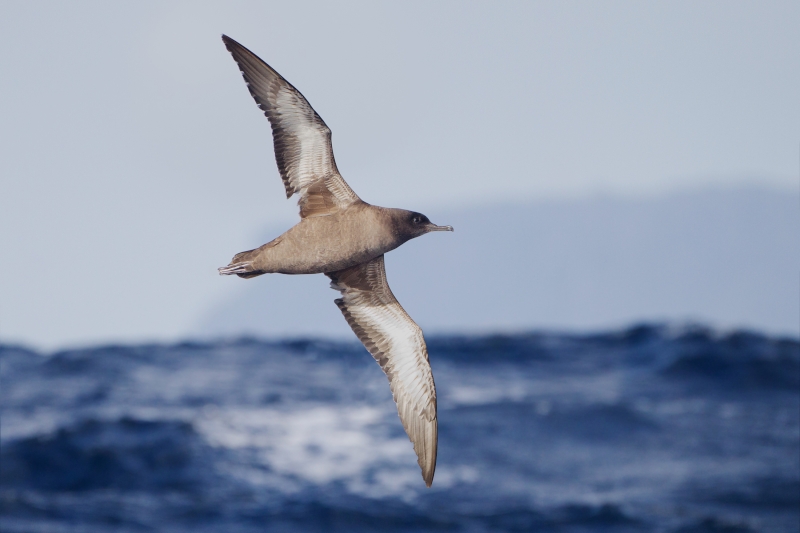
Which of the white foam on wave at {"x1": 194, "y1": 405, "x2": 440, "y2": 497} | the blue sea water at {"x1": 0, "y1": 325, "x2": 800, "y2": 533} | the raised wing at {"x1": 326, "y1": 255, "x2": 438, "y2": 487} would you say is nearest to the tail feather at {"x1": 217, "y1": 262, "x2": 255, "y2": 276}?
the raised wing at {"x1": 326, "y1": 255, "x2": 438, "y2": 487}

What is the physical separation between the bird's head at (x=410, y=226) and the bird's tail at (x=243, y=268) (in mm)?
1590

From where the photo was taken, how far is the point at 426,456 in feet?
38.0

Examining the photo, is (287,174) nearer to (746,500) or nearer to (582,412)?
(746,500)

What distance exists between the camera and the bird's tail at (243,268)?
9750mm

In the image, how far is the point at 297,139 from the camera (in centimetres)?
1047

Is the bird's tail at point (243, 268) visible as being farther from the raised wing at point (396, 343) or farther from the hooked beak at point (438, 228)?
the hooked beak at point (438, 228)

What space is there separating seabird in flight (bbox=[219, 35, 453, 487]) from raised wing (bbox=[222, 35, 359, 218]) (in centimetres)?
1

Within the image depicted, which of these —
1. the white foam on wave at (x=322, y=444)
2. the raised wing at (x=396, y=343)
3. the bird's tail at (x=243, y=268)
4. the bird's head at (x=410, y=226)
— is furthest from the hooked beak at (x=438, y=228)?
the white foam on wave at (x=322, y=444)

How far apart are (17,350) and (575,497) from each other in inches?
1717

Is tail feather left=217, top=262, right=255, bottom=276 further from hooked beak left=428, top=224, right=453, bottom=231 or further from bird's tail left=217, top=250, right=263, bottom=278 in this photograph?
hooked beak left=428, top=224, right=453, bottom=231

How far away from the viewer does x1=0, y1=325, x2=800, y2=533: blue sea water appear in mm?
45531

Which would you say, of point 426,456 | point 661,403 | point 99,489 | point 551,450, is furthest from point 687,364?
point 426,456

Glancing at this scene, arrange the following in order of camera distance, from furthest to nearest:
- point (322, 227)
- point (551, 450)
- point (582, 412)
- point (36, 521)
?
point (582, 412) < point (551, 450) < point (36, 521) < point (322, 227)

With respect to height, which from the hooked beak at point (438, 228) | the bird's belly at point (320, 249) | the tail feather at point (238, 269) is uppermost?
the hooked beak at point (438, 228)
